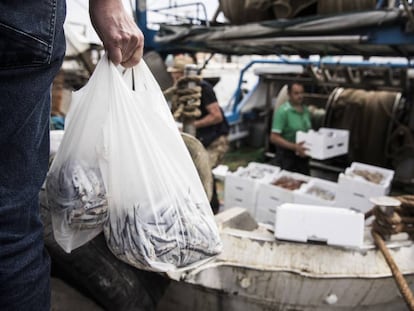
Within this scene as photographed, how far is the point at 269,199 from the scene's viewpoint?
357cm

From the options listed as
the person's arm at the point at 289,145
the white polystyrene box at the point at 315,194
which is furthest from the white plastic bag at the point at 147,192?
the person's arm at the point at 289,145

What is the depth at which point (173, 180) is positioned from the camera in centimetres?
97

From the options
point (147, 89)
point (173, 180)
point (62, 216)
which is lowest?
point (62, 216)

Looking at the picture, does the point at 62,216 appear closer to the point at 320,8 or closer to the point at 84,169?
the point at 84,169

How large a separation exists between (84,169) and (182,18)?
345cm

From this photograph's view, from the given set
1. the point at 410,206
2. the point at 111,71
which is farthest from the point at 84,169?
the point at 410,206

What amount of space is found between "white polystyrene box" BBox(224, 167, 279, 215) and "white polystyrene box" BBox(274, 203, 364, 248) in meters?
2.12

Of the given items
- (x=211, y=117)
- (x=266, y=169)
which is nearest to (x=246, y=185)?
(x=266, y=169)

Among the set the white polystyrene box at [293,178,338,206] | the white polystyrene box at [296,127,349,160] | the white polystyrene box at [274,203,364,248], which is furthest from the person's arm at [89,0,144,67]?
the white polystyrene box at [296,127,349,160]

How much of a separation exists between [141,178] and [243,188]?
113 inches

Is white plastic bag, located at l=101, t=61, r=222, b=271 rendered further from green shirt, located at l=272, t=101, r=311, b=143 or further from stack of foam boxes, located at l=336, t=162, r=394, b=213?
green shirt, located at l=272, t=101, r=311, b=143

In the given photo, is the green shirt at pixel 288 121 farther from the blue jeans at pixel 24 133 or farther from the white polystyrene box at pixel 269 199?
the blue jeans at pixel 24 133

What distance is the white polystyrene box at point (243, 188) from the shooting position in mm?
3676

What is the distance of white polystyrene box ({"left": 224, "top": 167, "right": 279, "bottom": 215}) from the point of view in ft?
12.1
